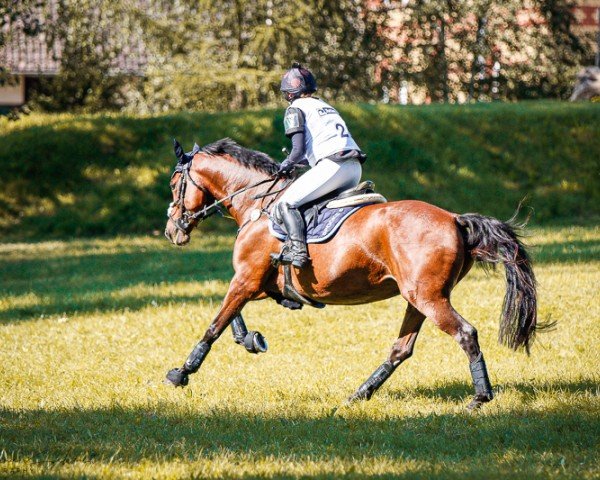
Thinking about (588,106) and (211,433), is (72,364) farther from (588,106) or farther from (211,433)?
(588,106)

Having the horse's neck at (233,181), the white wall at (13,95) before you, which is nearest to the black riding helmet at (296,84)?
the horse's neck at (233,181)

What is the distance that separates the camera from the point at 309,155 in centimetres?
831

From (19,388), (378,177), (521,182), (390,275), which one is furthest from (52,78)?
(390,275)

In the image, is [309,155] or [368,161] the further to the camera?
[368,161]

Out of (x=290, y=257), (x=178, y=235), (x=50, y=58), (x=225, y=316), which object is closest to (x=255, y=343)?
(x=225, y=316)

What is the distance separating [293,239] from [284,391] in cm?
148

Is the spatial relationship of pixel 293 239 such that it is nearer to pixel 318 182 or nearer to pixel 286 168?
pixel 318 182

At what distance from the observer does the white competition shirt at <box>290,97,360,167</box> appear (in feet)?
26.9

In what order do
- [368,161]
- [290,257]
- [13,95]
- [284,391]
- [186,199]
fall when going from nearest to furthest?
[290,257] < [284,391] < [186,199] < [368,161] < [13,95]

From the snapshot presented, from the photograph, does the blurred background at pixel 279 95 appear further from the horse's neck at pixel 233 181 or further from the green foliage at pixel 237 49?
the horse's neck at pixel 233 181

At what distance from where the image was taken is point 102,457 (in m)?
6.32

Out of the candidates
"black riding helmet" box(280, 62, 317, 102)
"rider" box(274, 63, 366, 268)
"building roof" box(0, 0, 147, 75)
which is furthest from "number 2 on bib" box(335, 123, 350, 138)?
"building roof" box(0, 0, 147, 75)

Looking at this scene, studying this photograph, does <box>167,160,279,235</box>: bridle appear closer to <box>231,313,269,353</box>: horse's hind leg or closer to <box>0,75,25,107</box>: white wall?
<box>231,313,269,353</box>: horse's hind leg

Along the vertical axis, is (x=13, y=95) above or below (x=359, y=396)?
below
